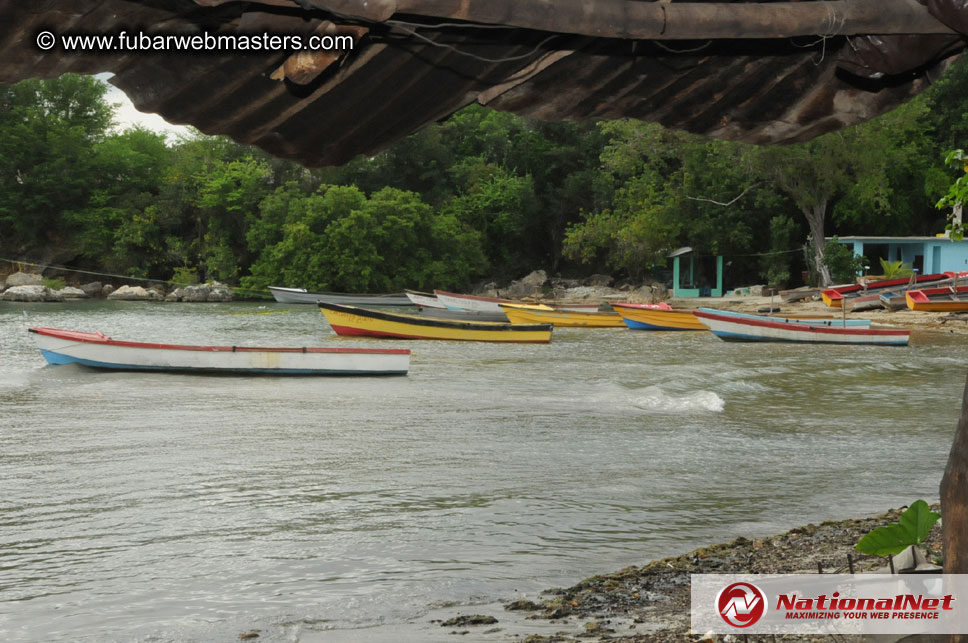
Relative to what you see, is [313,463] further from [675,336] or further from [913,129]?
[913,129]

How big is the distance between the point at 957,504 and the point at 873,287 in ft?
116

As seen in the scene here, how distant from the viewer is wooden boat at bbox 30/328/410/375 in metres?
20.0

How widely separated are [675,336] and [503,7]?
2857 centimetres

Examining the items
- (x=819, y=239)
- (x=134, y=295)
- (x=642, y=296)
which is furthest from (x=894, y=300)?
(x=134, y=295)

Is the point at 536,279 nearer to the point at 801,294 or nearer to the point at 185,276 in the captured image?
the point at 801,294

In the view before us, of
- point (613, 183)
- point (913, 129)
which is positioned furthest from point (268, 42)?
point (613, 183)

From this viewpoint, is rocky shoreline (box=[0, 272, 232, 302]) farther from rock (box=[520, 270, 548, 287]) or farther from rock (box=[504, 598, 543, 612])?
rock (box=[504, 598, 543, 612])

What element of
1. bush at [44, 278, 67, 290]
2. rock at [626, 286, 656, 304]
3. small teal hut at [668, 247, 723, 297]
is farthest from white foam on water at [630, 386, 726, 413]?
bush at [44, 278, 67, 290]

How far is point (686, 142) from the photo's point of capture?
41469 mm

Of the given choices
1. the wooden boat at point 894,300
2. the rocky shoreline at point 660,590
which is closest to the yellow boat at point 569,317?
the wooden boat at point 894,300

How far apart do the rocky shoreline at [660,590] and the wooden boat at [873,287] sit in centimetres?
2773

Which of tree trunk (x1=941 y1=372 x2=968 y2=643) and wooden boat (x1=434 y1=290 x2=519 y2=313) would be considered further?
wooden boat (x1=434 y1=290 x2=519 y2=313)

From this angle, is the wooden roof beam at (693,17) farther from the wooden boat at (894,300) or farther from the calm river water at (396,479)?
the wooden boat at (894,300)

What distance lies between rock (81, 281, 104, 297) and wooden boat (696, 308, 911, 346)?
35.9m
